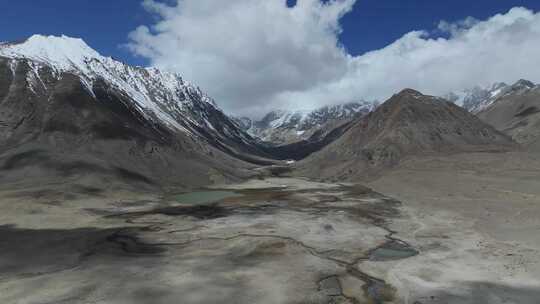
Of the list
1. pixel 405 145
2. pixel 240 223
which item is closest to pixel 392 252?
pixel 240 223

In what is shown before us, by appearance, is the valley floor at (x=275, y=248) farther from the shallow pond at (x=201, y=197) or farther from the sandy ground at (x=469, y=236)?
the shallow pond at (x=201, y=197)

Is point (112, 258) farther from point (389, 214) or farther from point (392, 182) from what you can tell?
point (392, 182)

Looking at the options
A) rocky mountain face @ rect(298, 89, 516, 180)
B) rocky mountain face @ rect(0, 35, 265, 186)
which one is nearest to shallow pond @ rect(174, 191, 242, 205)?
rocky mountain face @ rect(0, 35, 265, 186)

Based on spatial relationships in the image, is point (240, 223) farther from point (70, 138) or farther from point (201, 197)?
point (70, 138)

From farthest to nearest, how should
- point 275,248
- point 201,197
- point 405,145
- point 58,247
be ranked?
point 405,145 → point 201,197 → point 58,247 → point 275,248

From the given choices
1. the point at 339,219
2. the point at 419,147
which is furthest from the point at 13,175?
the point at 419,147
